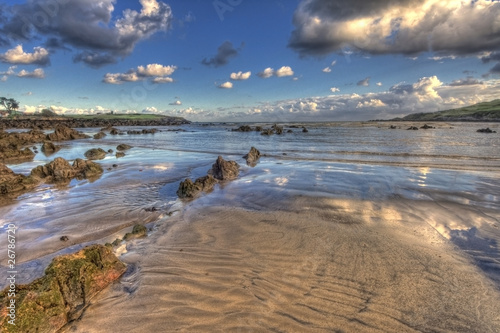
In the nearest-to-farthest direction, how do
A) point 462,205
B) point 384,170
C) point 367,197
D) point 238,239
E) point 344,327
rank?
point 344,327 → point 238,239 → point 462,205 → point 367,197 → point 384,170

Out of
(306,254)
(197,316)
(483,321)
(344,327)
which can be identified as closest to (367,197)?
(306,254)

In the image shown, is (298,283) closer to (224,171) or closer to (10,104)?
(224,171)

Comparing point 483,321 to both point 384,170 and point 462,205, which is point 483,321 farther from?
point 384,170

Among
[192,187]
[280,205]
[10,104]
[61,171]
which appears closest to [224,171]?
[192,187]

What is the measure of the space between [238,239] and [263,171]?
942 centimetres

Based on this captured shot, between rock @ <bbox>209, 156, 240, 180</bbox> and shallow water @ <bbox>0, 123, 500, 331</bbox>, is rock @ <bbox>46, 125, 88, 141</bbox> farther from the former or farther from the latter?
rock @ <bbox>209, 156, 240, 180</bbox>

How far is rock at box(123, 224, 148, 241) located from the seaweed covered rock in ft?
28.5

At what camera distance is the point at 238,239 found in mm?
6664

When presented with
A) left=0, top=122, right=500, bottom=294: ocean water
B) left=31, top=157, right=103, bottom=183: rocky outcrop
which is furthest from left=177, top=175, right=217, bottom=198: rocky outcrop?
left=31, top=157, right=103, bottom=183: rocky outcrop

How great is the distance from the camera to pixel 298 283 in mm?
4770

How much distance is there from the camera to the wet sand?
3.88 metres

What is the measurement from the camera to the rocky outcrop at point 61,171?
13477 millimetres

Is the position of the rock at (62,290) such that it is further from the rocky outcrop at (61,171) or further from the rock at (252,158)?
the rock at (252,158)

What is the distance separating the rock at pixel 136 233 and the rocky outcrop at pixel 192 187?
140 inches
